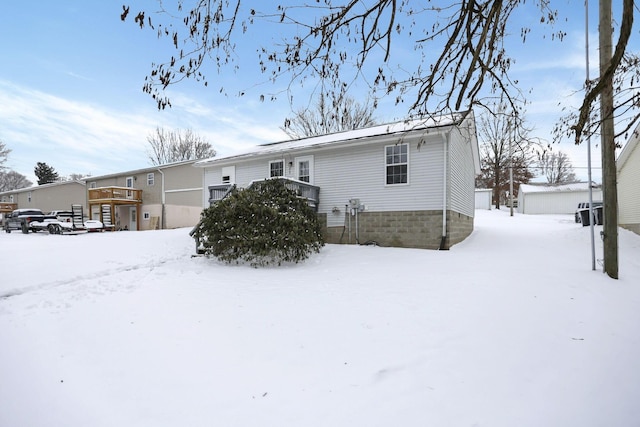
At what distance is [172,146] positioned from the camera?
113 feet

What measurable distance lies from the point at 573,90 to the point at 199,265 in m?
8.37

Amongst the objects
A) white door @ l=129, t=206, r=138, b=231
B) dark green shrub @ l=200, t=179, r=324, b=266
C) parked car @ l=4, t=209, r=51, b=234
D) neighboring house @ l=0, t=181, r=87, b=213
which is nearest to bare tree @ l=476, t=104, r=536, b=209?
dark green shrub @ l=200, t=179, r=324, b=266

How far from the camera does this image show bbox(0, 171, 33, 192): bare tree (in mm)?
43625

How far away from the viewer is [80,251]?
9.83m

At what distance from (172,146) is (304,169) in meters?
27.4

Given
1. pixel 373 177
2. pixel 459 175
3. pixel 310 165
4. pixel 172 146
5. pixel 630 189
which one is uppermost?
pixel 172 146

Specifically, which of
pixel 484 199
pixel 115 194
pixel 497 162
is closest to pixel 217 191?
pixel 115 194

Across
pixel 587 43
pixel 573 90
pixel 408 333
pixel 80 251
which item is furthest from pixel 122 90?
pixel 587 43

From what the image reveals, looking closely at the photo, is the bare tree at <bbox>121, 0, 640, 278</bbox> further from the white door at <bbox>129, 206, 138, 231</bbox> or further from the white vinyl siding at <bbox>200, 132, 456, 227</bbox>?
the white door at <bbox>129, 206, 138, 231</bbox>

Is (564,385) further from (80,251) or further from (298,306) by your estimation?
(80,251)

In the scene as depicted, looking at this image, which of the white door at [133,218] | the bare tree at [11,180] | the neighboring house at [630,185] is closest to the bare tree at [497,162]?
the neighboring house at [630,185]

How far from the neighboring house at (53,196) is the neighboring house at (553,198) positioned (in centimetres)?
4172

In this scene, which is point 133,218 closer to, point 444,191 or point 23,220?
point 23,220

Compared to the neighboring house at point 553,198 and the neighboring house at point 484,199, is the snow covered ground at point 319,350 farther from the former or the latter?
the neighboring house at point 553,198
